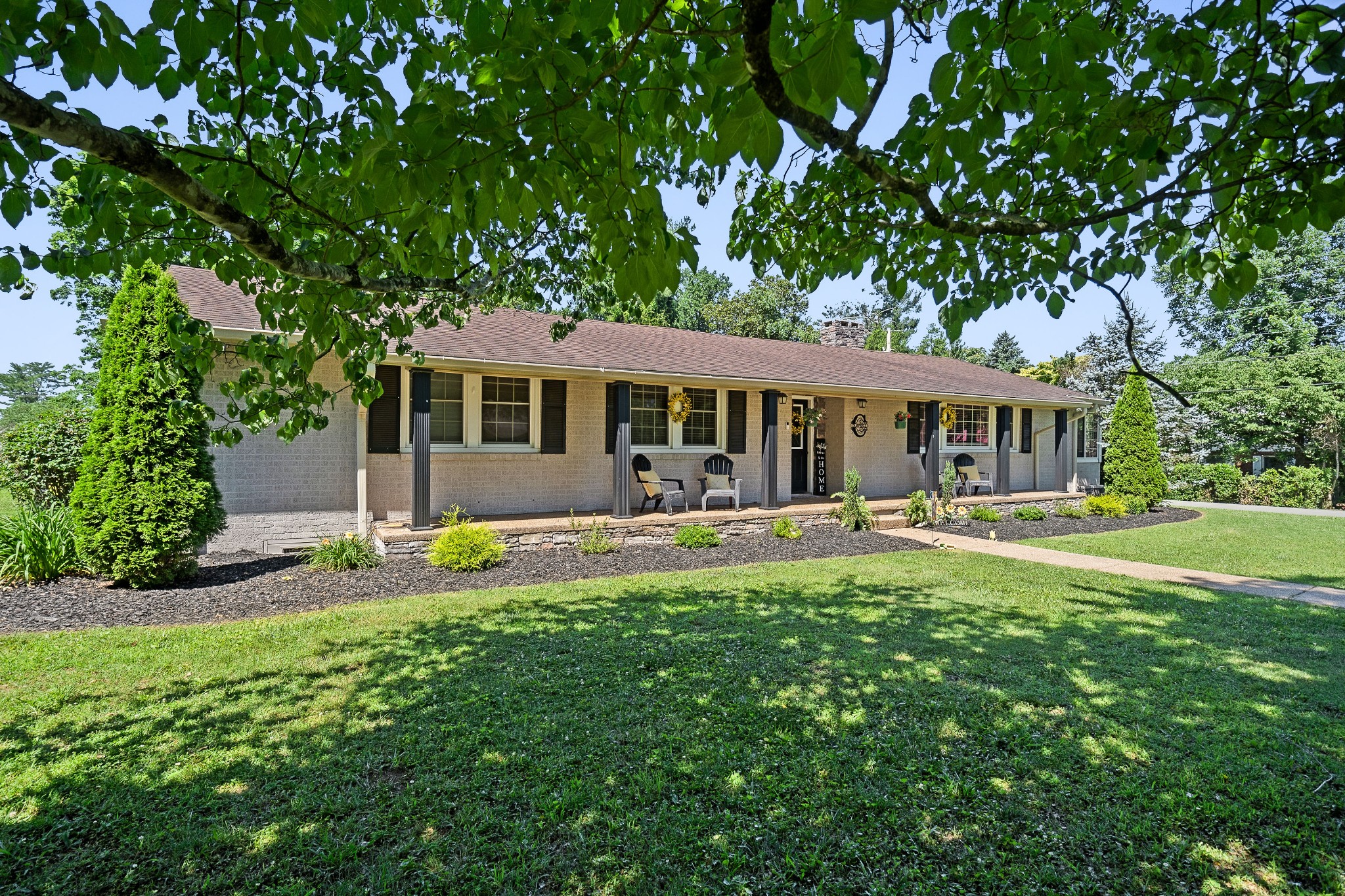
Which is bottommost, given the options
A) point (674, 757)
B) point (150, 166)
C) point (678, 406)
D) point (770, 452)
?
point (674, 757)

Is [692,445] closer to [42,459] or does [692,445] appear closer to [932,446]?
[932,446]

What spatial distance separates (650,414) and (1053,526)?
8696 mm

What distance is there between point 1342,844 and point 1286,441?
26.6 meters

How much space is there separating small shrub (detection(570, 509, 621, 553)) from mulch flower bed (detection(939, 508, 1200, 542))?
6567 mm

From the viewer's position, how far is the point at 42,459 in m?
10.1

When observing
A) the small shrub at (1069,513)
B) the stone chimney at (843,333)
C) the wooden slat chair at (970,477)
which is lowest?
the small shrub at (1069,513)

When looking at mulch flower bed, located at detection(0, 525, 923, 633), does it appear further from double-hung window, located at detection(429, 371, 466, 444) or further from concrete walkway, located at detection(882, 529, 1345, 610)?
double-hung window, located at detection(429, 371, 466, 444)

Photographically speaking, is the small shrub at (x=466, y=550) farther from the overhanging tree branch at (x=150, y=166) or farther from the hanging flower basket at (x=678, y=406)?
the overhanging tree branch at (x=150, y=166)

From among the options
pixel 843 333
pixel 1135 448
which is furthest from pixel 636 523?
pixel 1135 448

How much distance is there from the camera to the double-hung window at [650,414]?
12.1m

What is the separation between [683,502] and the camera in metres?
11.9

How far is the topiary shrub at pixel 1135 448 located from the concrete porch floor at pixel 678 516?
A: 343 cm

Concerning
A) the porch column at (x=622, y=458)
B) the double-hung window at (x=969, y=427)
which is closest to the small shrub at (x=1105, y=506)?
the double-hung window at (x=969, y=427)

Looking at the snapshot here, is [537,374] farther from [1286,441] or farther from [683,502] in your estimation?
[1286,441]
